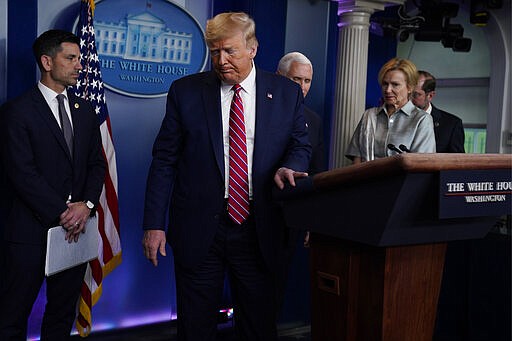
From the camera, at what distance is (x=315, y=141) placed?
9.78ft

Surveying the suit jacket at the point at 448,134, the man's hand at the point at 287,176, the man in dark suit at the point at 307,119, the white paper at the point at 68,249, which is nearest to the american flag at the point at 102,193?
the white paper at the point at 68,249

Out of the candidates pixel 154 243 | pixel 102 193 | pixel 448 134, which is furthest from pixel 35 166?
pixel 448 134

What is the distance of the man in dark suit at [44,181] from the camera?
264 cm

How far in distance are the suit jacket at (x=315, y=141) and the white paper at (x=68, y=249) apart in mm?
1079

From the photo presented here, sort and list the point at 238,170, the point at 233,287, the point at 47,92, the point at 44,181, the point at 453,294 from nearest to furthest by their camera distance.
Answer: the point at 238,170 → the point at 233,287 → the point at 44,181 → the point at 47,92 → the point at 453,294

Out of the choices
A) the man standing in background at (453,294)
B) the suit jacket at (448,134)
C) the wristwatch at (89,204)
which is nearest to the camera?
the wristwatch at (89,204)

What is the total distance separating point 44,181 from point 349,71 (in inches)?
83.1

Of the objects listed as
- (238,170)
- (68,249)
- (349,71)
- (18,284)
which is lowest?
(18,284)

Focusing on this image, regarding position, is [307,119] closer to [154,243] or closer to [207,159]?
[207,159]

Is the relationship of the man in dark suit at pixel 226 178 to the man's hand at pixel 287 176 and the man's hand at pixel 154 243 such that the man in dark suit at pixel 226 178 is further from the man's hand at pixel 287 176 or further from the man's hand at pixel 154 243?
the man's hand at pixel 287 176

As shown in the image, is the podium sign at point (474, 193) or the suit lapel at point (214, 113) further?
the suit lapel at point (214, 113)

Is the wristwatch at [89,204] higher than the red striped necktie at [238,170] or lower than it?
lower

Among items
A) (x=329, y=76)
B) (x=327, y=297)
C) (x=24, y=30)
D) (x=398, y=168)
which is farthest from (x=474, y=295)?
(x=24, y=30)

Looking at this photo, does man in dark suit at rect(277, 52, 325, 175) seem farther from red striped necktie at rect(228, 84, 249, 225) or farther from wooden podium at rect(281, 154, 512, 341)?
wooden podium at rect(281, 154, 512, 341)
